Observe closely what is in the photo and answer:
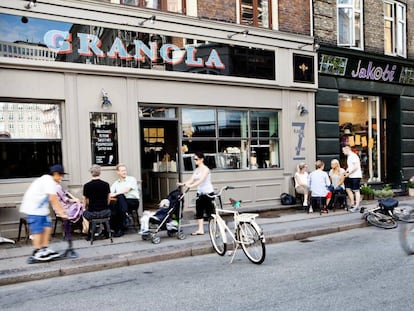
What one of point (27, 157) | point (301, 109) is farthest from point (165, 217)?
point (301, 109)

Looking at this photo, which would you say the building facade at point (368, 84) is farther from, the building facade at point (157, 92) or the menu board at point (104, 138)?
the menu board at point (104, 138)

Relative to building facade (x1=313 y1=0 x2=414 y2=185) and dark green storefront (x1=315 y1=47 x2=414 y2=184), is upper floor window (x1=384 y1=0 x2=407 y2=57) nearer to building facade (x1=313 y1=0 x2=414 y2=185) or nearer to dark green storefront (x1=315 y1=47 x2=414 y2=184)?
building facade (x1=313 y1=0 x2=414 y2=185)

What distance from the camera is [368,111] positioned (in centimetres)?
1678

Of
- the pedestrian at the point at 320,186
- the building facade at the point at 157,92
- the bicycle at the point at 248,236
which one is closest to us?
the bicycle at the point at 248,236

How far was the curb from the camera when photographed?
6.86 m

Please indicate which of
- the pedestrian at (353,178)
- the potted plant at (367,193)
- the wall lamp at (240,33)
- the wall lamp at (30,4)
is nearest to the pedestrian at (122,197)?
the wall lamp at (30,4)

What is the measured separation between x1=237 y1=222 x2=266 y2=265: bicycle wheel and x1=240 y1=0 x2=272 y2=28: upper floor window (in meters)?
7.26

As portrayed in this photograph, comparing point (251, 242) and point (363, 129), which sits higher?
point (363, 129)

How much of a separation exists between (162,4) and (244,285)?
784 cm

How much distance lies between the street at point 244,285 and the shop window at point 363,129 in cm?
812

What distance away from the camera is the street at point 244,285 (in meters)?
5.34

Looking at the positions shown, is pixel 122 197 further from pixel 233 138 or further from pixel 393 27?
pixel 393 27

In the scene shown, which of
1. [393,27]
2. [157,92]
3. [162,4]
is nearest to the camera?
[157,92]

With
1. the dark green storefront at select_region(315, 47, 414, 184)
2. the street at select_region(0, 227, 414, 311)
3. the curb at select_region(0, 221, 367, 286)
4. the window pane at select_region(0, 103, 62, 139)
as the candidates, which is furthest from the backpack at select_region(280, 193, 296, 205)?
the window pane at select_region(0, 103, 62, 139)
